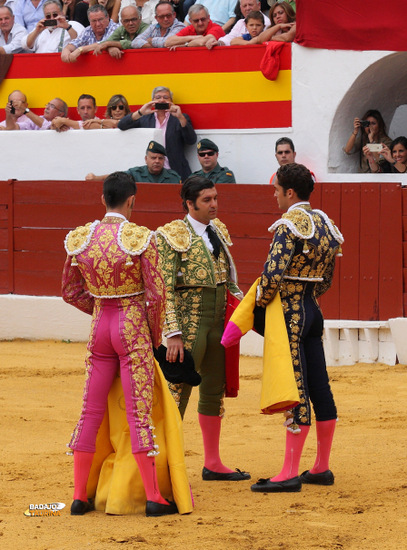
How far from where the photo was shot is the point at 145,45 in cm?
922

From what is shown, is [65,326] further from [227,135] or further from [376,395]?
[376,395]

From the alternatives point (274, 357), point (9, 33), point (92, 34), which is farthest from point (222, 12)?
point (274, 357)

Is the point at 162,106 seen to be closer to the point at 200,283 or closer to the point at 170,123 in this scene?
the point at 170,123

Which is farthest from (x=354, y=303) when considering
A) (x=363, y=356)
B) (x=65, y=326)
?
(x=65, y=326)

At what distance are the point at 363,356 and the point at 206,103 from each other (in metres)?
2.77

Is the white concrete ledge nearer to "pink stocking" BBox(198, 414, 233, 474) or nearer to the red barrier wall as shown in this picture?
the red barrier wall

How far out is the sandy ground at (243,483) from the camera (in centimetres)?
356

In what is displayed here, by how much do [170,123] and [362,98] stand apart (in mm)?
1601

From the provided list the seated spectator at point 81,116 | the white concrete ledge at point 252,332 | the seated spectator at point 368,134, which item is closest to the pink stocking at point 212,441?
the white concrete ledge at point 252,332

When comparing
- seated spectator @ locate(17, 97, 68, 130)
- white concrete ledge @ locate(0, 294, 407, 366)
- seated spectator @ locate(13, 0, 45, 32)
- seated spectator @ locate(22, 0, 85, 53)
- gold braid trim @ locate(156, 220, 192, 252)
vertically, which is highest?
seated spectator @ locate(13, 0, 45, 32)

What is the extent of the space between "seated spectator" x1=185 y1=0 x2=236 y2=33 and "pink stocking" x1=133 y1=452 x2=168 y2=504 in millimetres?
6151

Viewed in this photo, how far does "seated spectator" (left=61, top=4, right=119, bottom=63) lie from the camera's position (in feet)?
30.7

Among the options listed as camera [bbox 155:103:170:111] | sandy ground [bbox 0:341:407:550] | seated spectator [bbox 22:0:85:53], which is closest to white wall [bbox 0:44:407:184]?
camera [bbox 155:103:170:111]

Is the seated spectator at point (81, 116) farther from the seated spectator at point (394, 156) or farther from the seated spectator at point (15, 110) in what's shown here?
the seated spectator at point (394, 156)
